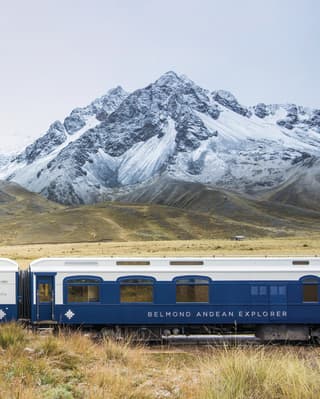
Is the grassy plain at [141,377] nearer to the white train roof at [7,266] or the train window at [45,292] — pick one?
the train window at [45,292]

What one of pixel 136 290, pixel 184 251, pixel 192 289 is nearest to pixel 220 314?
pixel 192 289

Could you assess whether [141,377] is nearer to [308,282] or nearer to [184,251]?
[308,282]

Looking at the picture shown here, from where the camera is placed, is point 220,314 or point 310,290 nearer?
point 220,314

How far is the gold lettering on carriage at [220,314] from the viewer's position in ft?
66.0

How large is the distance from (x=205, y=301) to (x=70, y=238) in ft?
387

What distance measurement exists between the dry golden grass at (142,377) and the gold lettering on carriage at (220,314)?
21.0 ft

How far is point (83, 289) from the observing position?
20203 millimetres

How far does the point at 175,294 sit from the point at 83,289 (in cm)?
328

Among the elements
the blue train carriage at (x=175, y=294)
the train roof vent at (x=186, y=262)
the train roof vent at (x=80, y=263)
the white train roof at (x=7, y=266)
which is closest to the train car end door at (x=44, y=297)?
the blue train carriage at (x=175, y=294)

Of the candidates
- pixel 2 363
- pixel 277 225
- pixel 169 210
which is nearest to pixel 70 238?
pixel 169 210

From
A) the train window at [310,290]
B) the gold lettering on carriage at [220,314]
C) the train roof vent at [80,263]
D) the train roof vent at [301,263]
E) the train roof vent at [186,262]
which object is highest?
the train roof vent at [80,263]

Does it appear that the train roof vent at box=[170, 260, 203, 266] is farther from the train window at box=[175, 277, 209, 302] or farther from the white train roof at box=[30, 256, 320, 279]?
the train window at box=[175, 277, 209, 302]

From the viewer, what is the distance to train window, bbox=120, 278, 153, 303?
20188mm

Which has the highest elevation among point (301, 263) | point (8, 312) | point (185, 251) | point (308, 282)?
point (185, 251)
